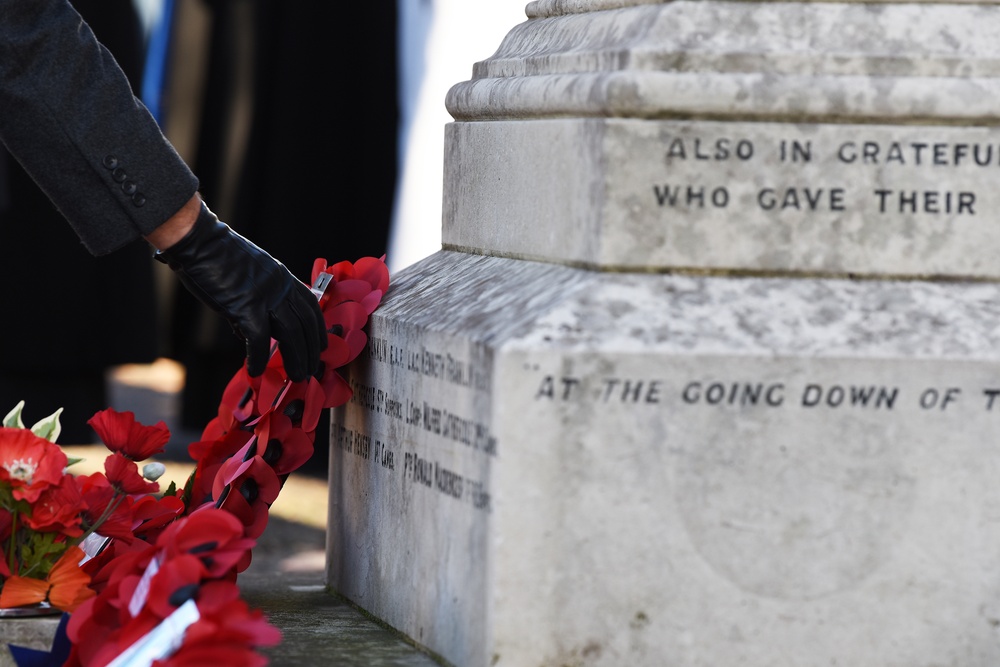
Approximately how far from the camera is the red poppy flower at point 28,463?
2.17 meters

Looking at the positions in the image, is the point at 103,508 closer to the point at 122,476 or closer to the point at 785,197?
the point at 122,476

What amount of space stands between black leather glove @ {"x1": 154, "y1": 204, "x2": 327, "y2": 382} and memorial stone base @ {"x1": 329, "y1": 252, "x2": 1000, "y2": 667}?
16.1 inches

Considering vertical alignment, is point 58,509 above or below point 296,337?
below

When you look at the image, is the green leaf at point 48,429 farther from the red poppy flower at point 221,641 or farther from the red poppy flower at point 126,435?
Answer: the red poppy flower at point 221,641

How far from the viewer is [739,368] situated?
200 centimetres

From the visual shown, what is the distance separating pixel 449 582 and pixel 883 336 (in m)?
0.66

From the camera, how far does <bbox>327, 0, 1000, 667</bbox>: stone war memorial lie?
2002mm

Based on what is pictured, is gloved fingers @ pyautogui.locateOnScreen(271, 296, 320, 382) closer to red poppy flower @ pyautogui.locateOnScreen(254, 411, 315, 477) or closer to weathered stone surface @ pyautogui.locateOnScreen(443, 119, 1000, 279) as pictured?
red poppy flower @ pyautogui.locateOnScreen(254, 411, 315, 477)

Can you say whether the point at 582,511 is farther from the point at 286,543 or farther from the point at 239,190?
the point at 239,190

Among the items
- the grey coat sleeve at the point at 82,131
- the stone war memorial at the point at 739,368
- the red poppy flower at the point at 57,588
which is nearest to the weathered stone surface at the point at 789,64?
the stone war memorial at the point at 739,368

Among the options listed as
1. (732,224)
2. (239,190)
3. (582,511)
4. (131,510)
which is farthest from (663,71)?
(239,190)

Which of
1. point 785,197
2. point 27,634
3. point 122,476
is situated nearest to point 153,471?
point 122,476

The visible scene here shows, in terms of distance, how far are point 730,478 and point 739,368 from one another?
14 cm

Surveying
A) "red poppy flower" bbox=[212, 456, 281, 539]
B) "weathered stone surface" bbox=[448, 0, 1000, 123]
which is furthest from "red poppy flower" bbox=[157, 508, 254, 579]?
"weathered stone surface" bbox=[448, 0, 1000, 123]
